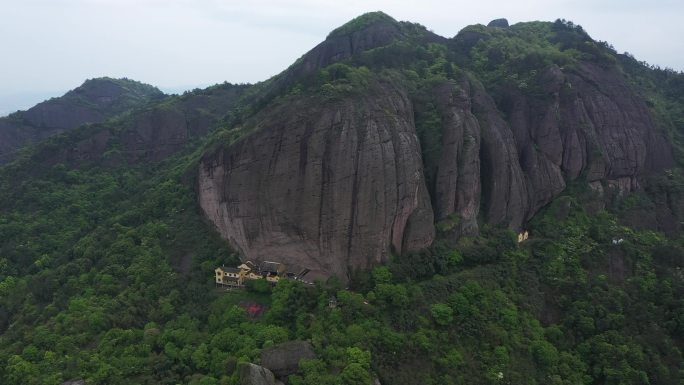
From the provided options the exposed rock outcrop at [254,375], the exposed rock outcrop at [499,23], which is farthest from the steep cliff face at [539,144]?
the exposed rock outcrop at [499,23]

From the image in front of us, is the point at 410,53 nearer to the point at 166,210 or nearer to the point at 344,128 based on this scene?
the point at 344,128

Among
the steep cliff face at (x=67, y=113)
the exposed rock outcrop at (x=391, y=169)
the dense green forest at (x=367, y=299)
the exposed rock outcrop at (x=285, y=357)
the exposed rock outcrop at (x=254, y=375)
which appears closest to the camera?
the exposed rock outcrop at (x=254, y=375)

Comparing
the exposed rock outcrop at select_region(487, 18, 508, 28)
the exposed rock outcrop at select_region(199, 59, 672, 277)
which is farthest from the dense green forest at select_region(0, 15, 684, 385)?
the exposed rock outcrop at select_region(487, 18, 508, 28)

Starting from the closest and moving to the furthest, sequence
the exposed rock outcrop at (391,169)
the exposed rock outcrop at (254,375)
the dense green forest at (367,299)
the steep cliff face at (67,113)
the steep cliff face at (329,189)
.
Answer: the exposed rock outcrop at (254,375)
the dense green forest at (367,299)
the steep cliff face at (329,189)
the exposed rock outcrop at (391,169)
the steep cliff face at (67,113)

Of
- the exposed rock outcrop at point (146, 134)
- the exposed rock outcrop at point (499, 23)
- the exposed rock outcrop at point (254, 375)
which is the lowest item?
the exposed rock outcrop at point (254, 375)

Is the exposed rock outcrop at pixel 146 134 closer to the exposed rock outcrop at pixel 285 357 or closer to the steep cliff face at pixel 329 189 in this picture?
the steep cliff face at pixel 329 189

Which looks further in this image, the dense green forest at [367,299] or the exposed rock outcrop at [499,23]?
the exposed rock outcrop at [499,23]

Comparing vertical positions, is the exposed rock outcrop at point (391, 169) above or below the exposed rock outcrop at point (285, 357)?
above
